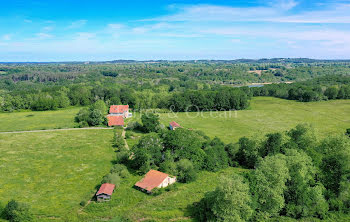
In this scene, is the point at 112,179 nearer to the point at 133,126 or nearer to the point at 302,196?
the point at 302,196


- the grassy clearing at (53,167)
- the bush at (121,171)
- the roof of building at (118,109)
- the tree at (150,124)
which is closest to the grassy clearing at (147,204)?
the bush at (121,171)

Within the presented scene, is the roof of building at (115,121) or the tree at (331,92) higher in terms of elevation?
the tree at (331,92)

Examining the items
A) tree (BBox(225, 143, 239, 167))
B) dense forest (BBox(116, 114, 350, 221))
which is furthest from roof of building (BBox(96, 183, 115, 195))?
tree (BBox(225, 143, 239, 167))

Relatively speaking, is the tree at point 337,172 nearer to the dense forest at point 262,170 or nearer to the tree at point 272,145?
the dense forest at point 262,170

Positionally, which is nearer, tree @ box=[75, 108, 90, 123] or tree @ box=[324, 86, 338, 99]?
tree @ box=[75, 108, 90, 123]

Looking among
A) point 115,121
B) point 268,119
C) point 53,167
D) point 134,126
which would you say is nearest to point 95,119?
point 115,121

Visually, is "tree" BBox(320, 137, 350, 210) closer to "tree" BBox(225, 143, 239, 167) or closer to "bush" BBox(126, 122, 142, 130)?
"tree" BBox(225, 143, 239, 167)
